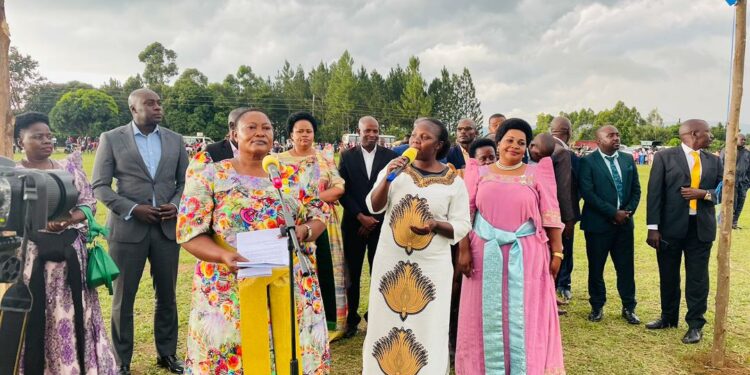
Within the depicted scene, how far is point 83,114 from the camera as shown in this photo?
56406 millimetres

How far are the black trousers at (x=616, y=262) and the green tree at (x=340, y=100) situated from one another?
57.9 meters

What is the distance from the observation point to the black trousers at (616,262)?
543cm

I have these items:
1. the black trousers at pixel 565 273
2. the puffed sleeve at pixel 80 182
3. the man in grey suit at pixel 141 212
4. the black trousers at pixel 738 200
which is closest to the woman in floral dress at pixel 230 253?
the puffed sleeve at pixel 80 182

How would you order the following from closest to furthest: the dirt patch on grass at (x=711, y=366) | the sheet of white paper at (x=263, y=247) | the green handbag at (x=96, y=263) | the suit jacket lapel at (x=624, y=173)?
the sheet of white paper at (x=263, y=247), the green handbag at (x=96, y=263), the dirt patch on grass at (x=711, y=366), the suit jacket lapel at (x=624, y=173)

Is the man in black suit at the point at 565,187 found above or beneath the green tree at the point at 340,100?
beneath

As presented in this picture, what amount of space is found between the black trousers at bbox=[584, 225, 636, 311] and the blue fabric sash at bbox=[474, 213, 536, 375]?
2381 mm

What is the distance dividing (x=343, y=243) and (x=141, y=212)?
203cm

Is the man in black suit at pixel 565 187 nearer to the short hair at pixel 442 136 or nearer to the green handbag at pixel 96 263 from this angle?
the short hair at pixel 442 136

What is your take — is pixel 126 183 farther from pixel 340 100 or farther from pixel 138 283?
pixel 340 100

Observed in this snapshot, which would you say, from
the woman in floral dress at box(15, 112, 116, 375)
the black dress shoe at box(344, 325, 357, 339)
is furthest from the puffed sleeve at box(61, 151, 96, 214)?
the black dress shoe at box(344, 325, 357, 339)

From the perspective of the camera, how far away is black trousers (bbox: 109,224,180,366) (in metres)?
3.88

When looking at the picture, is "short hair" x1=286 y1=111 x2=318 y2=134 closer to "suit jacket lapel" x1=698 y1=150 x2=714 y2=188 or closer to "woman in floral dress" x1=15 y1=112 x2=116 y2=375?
"woman in floral dress" x1=15 y1=112 x2=116 y2=375

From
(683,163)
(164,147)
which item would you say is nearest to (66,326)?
(164,147)

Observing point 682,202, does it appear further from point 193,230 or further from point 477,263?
point 193,230
